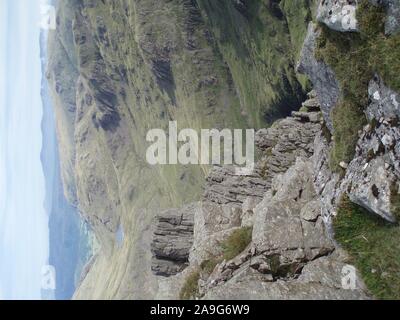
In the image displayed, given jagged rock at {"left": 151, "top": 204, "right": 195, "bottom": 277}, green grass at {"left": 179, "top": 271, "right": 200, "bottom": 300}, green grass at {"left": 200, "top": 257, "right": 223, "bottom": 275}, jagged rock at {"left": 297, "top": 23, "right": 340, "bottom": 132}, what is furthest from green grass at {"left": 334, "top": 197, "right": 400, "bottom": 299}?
jagged rock at {"left": 151, "top": 204, "right": 195, "bottom": 277}

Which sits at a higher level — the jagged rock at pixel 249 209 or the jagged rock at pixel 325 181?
the jagged rock at pixel 325 181

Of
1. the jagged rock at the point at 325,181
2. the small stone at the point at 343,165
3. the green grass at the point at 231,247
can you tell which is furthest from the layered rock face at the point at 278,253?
the small stone at the point at 343,165

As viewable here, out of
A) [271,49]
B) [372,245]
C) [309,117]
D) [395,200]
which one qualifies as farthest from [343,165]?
[271,49]

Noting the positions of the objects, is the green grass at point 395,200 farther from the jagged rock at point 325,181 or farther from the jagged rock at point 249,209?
the jagged rock at point 249,209

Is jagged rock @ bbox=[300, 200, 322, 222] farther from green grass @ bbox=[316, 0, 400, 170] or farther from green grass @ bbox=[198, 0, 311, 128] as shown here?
green grass @ bbox=[198, 0, 311, 128]

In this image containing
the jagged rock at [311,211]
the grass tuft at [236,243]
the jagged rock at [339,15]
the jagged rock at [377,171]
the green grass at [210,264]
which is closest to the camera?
the jagged rock at [377,171]
